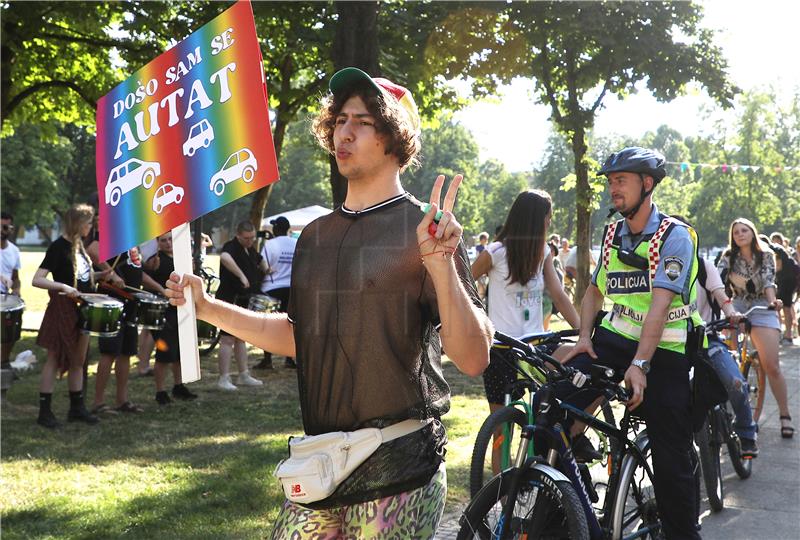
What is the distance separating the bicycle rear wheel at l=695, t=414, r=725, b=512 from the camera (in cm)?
587

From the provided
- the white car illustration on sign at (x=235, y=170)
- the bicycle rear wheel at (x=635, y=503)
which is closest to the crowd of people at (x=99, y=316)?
the bicycle rear wheel at (x=635, y=503)

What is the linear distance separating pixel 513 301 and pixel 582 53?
1437 cm

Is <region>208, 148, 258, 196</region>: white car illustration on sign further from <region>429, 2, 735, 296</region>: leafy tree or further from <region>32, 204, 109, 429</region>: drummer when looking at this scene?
<region>429, 2, 735, 296</region>: leafy tree

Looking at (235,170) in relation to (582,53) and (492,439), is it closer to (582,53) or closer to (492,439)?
(492,439)

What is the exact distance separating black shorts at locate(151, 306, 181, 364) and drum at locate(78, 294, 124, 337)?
1371mm

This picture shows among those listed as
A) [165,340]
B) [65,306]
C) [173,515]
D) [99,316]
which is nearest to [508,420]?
[173,515]

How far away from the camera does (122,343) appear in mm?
8898

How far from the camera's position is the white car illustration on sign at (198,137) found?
109 inches

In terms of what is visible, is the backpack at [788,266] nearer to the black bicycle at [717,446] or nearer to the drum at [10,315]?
the black bicycle at [717,446]

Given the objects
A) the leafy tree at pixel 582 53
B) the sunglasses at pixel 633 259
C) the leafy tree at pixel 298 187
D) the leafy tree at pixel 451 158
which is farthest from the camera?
the leafy tree at pixel 298 187

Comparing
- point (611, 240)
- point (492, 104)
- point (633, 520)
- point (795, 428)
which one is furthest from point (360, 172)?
point (492, 104)

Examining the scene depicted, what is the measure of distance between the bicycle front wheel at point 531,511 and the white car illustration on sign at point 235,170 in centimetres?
165

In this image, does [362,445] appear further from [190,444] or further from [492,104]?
[492,104]

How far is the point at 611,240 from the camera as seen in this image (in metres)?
4.65
